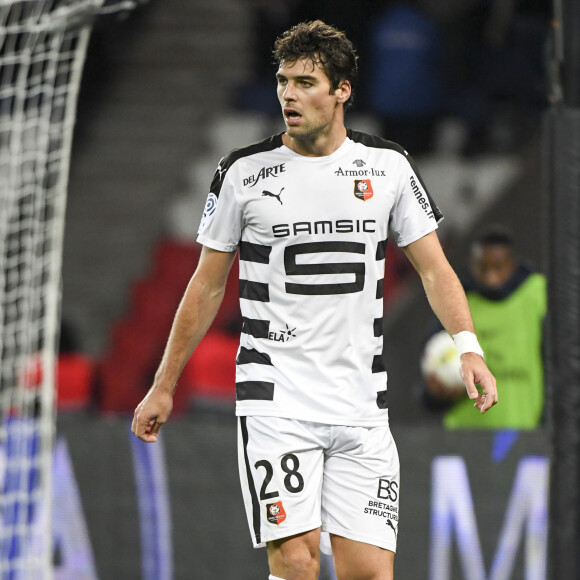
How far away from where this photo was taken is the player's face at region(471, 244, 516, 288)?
6969 millimetres

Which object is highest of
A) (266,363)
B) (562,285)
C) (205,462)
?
(562,285)

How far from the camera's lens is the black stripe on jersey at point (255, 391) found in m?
3.79

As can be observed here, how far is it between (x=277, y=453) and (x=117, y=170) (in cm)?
862

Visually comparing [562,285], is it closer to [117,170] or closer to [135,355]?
[135,355]

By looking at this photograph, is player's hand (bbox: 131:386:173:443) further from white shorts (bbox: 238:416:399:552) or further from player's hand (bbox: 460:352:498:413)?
player's hand (bbox: 460:352:498:413)

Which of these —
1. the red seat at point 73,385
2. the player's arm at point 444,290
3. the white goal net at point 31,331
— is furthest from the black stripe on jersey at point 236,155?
the red seat at point 73,385

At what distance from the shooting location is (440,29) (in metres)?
11.1

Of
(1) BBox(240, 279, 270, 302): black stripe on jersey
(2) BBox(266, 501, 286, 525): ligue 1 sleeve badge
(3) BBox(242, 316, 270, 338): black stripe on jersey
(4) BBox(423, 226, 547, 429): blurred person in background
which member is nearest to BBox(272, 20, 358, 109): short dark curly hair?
(1) BBox(240, 279, 270, 302): black stripe on jersey

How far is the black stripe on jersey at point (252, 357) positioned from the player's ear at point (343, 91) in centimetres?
81

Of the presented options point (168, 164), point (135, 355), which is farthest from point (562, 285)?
point (168, 164)

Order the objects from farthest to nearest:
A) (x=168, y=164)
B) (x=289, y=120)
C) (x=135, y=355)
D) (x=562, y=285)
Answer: (x=168, y=164) < (x=135, y=355) < (x=562, y=285) < (x=289, y=120)

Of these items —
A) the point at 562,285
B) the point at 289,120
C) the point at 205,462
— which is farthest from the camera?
the point at 205,462

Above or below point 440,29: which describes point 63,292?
below

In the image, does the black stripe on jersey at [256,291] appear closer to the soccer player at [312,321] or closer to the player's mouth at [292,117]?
the soccer player at [312,321]
